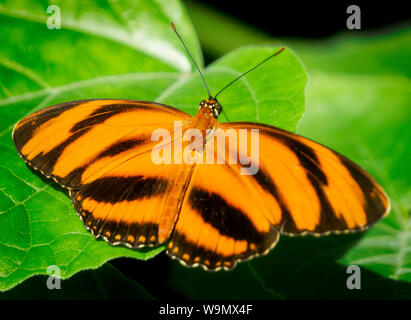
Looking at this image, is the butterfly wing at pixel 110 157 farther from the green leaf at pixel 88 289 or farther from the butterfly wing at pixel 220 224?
the green leaf at pixel 88 289

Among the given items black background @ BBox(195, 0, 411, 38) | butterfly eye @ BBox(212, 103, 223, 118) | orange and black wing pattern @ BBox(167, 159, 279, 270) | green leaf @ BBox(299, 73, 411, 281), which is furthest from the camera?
black background @ BBox(195, 0, 411, 38)

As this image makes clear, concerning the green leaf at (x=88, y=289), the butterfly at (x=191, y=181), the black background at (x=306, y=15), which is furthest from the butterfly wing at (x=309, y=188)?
the black background at (x=306, y=15)

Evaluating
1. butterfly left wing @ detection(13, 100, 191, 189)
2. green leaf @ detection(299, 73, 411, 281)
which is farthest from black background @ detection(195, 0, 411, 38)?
butterfly left wing @ detection(13, 100, 191, 189)

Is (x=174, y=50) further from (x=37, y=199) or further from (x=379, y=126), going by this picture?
(x=379, y=126)

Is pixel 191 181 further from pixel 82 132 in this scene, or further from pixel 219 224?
pixel 82 132

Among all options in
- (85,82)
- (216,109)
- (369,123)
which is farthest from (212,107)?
(369,123)

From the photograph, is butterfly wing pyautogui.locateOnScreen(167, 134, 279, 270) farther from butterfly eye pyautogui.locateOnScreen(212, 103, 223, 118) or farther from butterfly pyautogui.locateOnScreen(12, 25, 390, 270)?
butterfly eye pyautogui.locateOnScreen(212, 103, 223, 118)

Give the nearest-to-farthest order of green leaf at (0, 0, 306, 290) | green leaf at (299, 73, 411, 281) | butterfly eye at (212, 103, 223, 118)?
1. green leaf at (0, 0, 306, 290)
2. butterfly eye at (212, 103, 223, 118)
3. green leaf at (299, 73, 411, 281)

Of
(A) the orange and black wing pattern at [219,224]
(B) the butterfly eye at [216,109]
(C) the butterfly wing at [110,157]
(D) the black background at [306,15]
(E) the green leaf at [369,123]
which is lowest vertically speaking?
(A) the orange and black wing pattern at [219,224]
